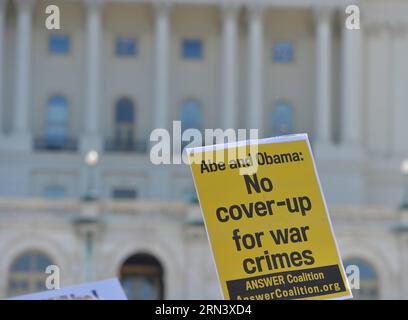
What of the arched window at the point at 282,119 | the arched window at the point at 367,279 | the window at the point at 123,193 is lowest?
the arched window at the point at 367,279

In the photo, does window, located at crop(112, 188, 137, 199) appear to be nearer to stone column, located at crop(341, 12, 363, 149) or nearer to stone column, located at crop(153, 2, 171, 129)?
stone column, located at crop(153, 2, 171, 129)

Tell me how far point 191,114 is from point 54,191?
8793 millimetres

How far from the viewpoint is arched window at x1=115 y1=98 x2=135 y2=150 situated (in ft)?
229

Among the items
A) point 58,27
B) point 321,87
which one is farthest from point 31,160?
point 321,87

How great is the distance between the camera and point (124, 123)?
70.8 metres

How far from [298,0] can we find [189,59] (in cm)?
661

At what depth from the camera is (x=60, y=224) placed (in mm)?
50750

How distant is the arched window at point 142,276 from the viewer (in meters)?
52.5

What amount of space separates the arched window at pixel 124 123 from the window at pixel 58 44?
4032mm

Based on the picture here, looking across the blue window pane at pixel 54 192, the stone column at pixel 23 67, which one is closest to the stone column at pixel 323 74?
the blue window pane at pixel 54 192

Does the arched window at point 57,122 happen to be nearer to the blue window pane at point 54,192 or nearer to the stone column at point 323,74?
the blue window pane at point 54,192

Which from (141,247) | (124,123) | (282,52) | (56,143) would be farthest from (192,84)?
(141,247)

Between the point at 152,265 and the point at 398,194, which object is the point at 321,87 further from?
the point at 152,265

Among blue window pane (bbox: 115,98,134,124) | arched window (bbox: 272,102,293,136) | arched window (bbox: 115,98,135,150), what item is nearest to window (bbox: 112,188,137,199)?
arched window (bbox: 115,98,135,150)
